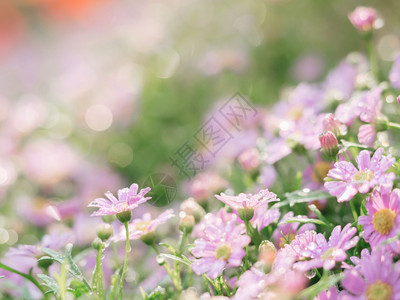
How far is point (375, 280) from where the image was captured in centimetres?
68

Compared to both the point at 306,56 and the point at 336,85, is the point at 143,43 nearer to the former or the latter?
the point at 306,56

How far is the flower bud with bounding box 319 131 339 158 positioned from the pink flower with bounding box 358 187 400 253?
0.40ft

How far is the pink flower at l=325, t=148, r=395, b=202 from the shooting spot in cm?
74

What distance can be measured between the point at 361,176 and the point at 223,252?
212 mm

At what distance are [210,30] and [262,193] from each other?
1850 mm

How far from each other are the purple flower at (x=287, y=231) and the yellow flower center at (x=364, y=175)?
141 millimetres

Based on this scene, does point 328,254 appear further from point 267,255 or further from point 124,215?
point 124,215

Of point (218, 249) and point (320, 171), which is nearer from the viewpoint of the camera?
point (218, 249)

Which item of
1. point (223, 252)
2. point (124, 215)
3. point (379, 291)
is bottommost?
point (379, 291)

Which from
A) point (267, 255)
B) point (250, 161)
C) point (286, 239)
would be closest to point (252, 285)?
point (267, 255)

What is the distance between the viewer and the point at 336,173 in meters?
0.80

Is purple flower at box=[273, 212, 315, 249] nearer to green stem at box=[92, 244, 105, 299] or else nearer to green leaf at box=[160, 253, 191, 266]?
green leaf at box=[160, 253, 191, 266]

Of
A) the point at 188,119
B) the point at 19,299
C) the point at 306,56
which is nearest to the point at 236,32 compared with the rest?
the point at 306,56

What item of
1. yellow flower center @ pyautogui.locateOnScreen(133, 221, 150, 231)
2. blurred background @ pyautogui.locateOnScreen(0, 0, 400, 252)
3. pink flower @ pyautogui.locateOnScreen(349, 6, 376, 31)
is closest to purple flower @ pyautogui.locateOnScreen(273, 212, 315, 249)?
yellow flower center @ pyautogui.locateOnScreen(133, 221, 150, 231)
